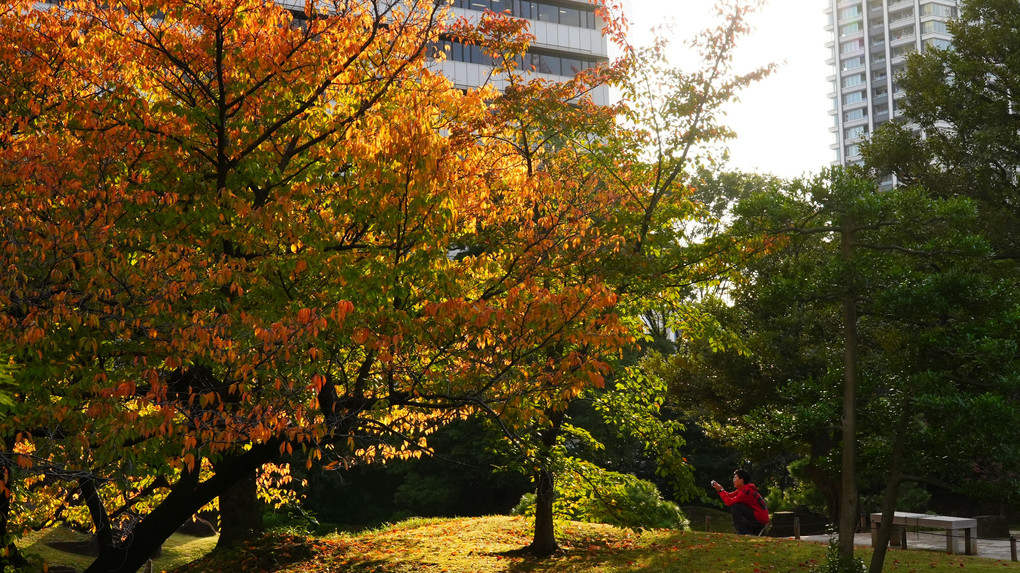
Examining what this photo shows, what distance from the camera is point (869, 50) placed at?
336ft

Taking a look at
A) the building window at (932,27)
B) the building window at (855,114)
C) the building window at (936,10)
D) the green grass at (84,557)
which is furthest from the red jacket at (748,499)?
the building window at (936,10)

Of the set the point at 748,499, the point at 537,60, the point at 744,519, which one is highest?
the point at 537,60

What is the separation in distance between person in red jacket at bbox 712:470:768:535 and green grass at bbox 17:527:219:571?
12.7m

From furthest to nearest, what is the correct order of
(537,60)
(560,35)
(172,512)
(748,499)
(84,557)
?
(560,35) < (537,60) < (84,557) < (748,499) < (172,512)

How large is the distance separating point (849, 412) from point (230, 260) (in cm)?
888

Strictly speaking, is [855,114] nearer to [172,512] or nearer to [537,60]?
[537,60]

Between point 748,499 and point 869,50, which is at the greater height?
point 869,50

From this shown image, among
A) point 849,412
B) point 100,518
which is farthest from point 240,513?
point 849,412

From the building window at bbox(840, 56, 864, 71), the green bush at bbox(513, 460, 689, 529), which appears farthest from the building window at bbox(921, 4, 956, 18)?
the green bush at bbox(513, 460, 689, 529)

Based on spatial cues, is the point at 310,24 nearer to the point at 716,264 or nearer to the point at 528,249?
the point at 528,249

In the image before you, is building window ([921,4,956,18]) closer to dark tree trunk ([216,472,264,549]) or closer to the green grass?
the green grass

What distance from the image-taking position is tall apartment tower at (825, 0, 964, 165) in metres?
98.2

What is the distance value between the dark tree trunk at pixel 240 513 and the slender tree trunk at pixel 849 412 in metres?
11.5

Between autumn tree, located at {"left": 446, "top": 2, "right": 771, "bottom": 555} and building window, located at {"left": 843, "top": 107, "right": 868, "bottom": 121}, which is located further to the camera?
building window, located at {"left": 843, "top": 107, "right": 868, "bottom": 121}
